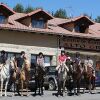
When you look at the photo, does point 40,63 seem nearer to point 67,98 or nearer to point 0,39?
point 67,98

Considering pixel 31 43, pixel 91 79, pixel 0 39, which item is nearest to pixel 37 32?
pixel 31 43

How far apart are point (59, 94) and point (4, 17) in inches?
688

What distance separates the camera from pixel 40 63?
21.0m

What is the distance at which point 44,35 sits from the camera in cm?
3947

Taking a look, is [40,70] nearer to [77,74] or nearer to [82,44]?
[77,74]

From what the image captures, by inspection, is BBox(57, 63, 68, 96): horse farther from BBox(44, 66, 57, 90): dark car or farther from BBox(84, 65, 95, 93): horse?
BBox(44, 66, 57, 90): dark car

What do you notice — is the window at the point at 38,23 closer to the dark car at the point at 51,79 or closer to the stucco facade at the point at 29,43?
the stucco facade at the point at 29,43

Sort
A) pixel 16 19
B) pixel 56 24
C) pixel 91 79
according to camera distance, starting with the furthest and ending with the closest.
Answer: pixel 56 24 → pixel 16 19 → pixel 91 79

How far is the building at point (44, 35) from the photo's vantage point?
37438 millimetres

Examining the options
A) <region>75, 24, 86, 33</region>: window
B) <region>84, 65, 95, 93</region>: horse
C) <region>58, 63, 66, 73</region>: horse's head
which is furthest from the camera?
<region>75, 24, 86, 33</region>: window

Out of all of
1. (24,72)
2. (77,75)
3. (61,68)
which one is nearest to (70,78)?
(77,75)

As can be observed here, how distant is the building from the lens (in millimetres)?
37438

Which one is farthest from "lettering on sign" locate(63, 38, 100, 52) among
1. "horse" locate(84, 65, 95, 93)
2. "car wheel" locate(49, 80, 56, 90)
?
"horse" locate(84, 65, 95, 93)

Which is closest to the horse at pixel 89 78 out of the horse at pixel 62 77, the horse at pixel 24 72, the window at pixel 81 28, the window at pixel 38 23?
the horse at pixel 62 77
